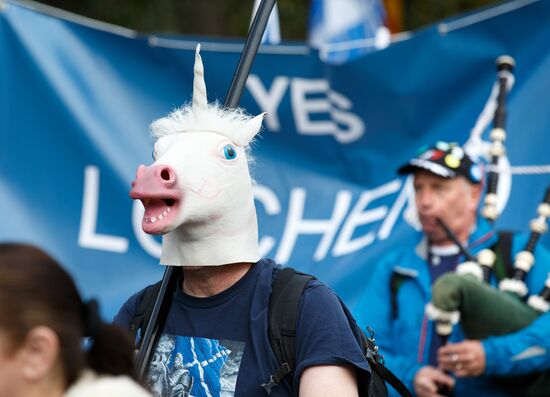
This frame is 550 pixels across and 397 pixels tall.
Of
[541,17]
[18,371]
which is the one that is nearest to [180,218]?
[18,371]

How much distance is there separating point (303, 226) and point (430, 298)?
1495 mm

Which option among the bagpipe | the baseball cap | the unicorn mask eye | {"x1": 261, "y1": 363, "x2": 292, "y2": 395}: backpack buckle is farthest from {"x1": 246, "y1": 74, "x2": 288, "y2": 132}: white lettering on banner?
{"x1": 261, "y1": 363, "x2": 292, "y2": 395}: backpack buckle

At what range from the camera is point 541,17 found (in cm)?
609

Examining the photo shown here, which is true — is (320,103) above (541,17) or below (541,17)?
below

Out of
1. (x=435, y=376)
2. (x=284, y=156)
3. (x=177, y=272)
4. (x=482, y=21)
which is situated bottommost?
(x=435, y=376)

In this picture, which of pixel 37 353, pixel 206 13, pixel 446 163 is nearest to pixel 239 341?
pixel 37 353

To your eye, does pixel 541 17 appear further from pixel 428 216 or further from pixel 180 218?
pixel 180 218

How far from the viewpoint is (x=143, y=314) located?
318 cm

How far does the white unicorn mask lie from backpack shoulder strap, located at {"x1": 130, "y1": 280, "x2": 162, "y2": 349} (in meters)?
0.14

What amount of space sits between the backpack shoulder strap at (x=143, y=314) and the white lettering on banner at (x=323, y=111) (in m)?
3.13

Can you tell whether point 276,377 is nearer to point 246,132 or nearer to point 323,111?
point 246,132

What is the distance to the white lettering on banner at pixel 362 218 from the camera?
6109 millimetres

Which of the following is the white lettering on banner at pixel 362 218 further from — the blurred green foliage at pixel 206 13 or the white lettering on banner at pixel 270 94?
the blurred green foliage at pixel 206 13

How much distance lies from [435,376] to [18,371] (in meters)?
2.77
